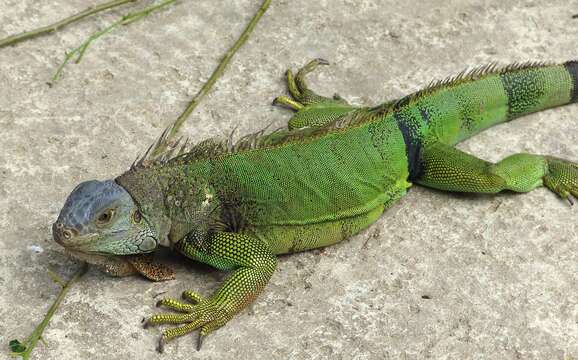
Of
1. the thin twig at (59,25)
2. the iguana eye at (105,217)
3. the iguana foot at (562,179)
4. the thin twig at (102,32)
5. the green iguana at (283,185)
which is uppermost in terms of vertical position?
the thin twig at (59,25)

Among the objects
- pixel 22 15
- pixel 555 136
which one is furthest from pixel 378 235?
pixel 22 15

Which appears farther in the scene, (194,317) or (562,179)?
(562,179)

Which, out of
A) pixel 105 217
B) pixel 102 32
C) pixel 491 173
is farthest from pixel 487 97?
pixel 102 32

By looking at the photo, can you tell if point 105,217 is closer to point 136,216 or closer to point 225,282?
point 136,216

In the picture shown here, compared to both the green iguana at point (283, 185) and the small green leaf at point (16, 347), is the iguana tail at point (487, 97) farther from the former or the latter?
the small green leaf at point (16, 347)

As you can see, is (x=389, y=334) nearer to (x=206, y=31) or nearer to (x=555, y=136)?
(x=555, y=136)

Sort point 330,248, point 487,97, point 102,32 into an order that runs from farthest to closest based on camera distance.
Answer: point 102,32
point 487,97
point 330,248

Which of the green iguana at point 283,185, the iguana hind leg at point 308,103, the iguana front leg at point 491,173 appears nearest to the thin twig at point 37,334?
the green iguana at point 283,185
